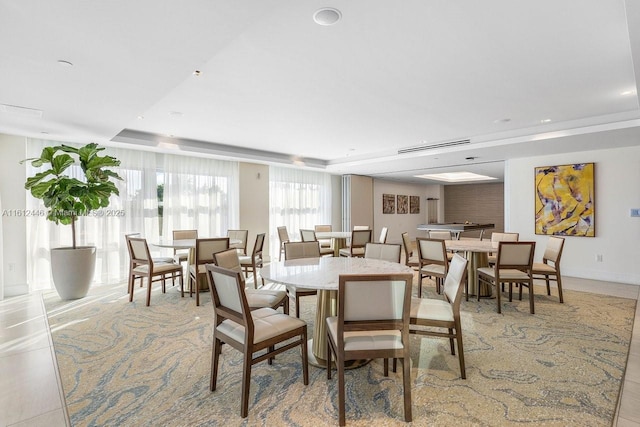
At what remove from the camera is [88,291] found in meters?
5.02

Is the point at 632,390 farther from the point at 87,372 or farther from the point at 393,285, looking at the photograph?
the point at 87,372

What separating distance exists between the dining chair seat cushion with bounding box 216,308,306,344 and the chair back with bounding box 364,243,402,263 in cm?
176

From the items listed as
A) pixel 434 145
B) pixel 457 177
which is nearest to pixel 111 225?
pixel 434 145

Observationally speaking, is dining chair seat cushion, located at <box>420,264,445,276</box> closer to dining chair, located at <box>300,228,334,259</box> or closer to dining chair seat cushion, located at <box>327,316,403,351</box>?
dining chair, located at <box>300,228,334,259</box>

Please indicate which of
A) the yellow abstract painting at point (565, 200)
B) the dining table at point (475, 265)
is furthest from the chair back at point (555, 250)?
the yellow abstract painting at point (565, 200)

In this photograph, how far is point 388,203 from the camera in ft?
37.9

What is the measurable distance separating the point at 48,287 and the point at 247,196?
4.01 metres

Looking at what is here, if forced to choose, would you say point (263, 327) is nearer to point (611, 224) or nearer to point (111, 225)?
point (111, 225)

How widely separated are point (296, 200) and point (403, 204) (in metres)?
5.21

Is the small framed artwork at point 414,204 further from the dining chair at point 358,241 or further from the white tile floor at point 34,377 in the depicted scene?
the white tile floor at point 34,377

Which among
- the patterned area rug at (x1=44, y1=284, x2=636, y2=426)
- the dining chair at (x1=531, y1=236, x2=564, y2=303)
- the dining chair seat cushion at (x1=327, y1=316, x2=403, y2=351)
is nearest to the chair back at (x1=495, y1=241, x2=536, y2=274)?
the dining chair at (x1=531, y1=236, x2=564, y2=303)

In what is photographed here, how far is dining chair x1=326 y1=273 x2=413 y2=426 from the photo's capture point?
1846mm

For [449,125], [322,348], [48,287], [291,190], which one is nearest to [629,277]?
[449,125]

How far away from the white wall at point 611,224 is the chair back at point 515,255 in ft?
10.5
